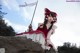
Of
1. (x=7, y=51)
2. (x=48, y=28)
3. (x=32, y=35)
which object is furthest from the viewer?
(x=48, y=28)

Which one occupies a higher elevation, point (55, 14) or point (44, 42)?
point (55, 14)

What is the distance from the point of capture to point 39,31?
16.4 metres

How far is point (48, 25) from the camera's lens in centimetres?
1741

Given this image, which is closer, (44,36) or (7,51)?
(7,51)

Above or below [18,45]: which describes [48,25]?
above

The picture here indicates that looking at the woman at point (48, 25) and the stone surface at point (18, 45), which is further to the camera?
the woman at point (48, 25)

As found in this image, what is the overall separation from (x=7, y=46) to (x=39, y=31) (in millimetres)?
3327

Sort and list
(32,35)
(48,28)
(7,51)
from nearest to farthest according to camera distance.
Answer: (7,51), (32,35), (48,28)

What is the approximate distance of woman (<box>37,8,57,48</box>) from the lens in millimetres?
16812

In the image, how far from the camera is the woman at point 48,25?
1681 cm

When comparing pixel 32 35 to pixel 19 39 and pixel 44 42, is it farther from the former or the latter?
pixel 19 39

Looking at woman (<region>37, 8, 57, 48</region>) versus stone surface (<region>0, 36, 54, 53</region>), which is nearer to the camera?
stone surface (<region>0, 36, 54, 53</region>)

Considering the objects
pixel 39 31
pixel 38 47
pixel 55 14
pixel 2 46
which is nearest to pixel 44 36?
pixel 39 31

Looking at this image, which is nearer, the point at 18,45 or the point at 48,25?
the point at 18,45
